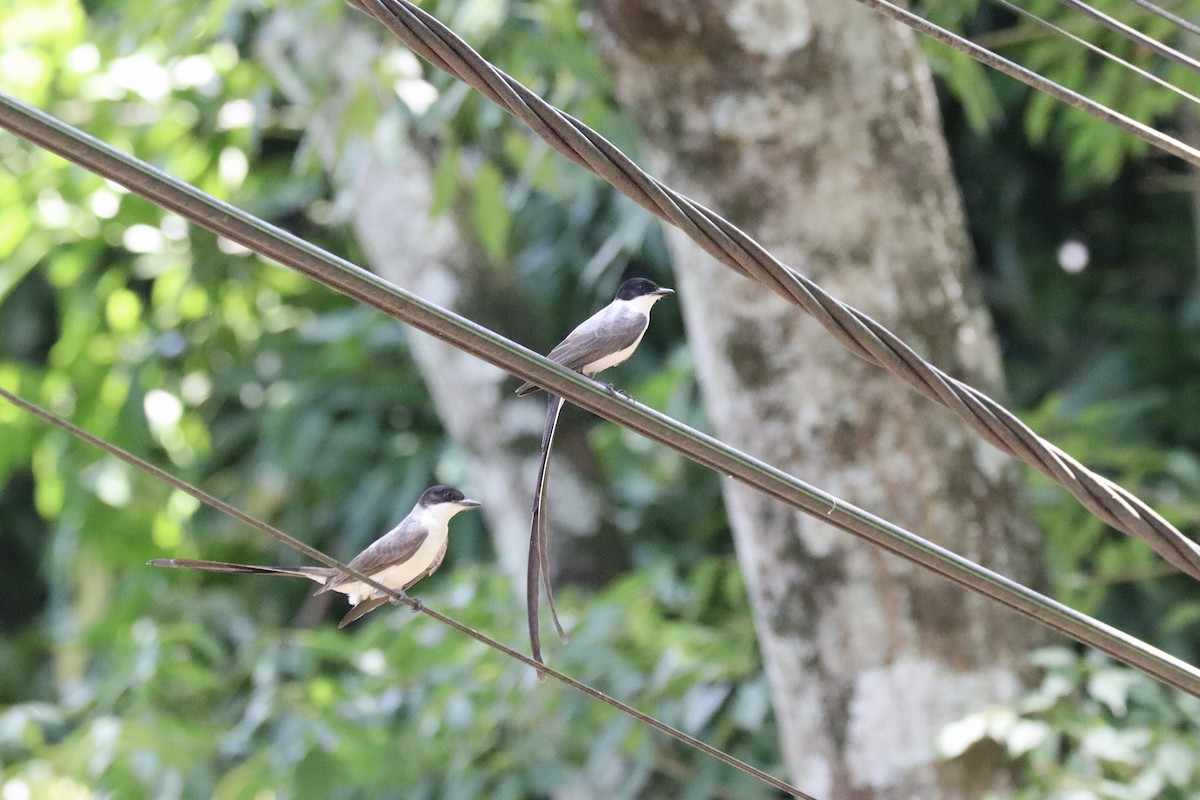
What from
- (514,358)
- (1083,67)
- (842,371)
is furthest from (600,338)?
(1083,67)

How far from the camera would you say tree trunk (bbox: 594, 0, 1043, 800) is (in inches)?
129

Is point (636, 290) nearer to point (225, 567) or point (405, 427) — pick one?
point (225, 567)

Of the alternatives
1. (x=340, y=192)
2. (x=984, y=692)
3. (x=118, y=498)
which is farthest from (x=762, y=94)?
(x=118, y=498)

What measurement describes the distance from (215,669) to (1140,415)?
320cm

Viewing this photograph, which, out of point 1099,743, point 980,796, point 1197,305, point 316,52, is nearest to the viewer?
point 1099,743

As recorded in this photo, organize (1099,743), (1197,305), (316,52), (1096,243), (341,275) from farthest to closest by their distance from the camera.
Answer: (1096,243), (1197,305), (316,52), (1099,743), (341,275)

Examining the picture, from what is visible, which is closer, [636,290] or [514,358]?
[514,358]

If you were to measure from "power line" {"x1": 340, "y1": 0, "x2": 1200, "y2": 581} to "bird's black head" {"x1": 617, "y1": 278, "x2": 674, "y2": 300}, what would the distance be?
0.31 metres

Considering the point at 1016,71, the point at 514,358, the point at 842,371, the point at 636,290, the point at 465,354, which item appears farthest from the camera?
the point at 465,354

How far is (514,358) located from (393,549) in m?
0.50

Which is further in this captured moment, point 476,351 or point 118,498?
point 118,498

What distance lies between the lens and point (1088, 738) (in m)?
3.04

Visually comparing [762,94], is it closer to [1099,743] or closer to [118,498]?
[1099,743]

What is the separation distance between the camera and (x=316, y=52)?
440 cm
